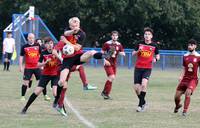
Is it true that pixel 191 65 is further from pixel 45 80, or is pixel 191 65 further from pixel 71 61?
pixel 45 80

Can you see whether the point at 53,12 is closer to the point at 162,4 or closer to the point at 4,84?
the point at 162,4

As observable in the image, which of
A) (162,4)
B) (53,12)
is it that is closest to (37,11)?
(53,12)

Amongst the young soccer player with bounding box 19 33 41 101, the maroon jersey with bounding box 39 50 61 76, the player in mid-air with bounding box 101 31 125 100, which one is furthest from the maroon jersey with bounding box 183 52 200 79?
the young soccer player with bounding box 19 33 41 101

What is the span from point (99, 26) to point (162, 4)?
5554mm

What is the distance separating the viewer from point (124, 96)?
18.2m

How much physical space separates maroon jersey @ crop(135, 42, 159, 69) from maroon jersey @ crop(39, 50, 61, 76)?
1.97 m

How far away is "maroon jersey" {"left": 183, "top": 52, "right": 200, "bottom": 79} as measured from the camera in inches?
538

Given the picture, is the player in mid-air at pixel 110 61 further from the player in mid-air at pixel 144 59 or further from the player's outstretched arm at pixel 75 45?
the player's outstretched arm at pixel 75 45

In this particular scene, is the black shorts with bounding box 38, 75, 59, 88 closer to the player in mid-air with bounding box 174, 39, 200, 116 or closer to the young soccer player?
the young soccer player

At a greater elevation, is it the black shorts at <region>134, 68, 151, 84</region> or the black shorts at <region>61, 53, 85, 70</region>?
the black shorts at <region>61, 53, 85, 70</region>

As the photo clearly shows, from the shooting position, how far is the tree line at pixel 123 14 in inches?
1875

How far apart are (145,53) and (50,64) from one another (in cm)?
233

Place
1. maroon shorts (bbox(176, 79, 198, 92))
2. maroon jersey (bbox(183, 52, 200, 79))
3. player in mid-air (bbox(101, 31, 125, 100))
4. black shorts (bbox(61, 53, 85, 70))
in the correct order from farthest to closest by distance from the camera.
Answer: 1. player in mid-air (bbox(101, 31, 125, 100))
2. maroon jersey (bbox(183, 52, 200, 79))
3. maroon shorts (bbox(176, 79, 198, 92))
4. black shorts (bbox(61, 53, 85, 70))

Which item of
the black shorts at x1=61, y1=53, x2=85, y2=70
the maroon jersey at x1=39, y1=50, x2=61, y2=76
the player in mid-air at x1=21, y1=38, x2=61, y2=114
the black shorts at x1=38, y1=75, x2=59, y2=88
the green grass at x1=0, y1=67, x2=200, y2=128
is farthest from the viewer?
the maroon jersey at x1=39, y1=50, x2=61, y2=76
